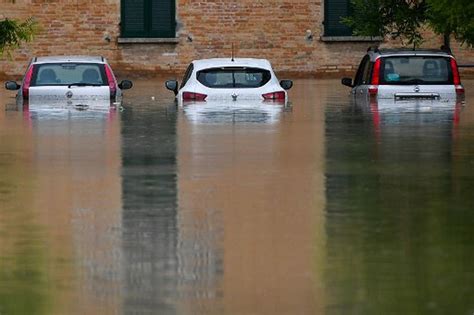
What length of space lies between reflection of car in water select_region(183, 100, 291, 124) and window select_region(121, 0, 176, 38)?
→ 70.2ft

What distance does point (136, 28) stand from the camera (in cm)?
5575

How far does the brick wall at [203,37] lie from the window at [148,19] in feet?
0.79

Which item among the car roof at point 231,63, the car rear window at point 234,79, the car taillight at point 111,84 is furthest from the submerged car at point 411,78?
the car taillight at point 111,84

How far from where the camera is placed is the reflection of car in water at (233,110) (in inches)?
1252

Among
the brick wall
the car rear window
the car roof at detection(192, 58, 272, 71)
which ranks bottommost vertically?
the brick wall

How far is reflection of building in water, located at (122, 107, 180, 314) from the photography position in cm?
1071

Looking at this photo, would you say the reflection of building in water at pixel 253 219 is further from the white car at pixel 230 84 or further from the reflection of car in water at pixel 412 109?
the white car at pixel 230 84

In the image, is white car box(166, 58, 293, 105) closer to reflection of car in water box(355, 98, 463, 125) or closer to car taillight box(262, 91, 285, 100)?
car taillight box(262, 91, 285, 100)

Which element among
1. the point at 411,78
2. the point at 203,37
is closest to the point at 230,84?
the point at 411,78

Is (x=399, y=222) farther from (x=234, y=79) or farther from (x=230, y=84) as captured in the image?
(x=234, y=79)

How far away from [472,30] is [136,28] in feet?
79.9

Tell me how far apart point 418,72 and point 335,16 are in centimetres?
2207

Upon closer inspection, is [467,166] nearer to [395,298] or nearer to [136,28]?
[395,298]

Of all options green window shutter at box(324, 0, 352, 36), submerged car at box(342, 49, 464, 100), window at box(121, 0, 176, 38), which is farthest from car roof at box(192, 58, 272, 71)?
green window shutter at box(324, 0, 352, 36)
